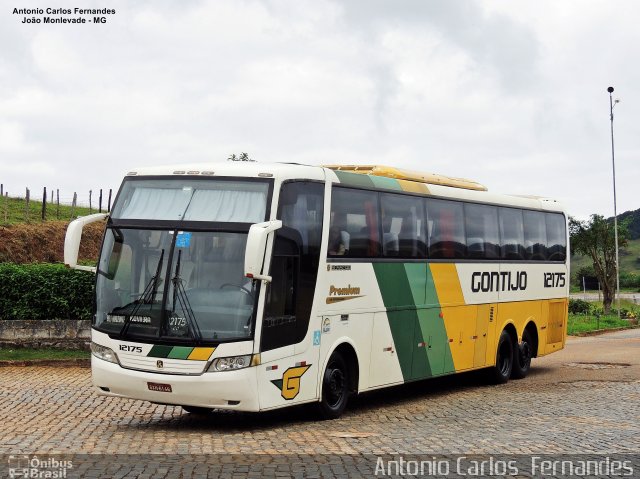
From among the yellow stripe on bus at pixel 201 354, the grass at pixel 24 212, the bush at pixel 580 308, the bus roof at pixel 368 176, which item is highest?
the grass at pixel 24 212

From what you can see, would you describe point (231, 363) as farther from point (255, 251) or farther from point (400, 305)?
point (400, 305)

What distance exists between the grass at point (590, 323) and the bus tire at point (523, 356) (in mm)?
18346

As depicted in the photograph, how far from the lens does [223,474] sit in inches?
401

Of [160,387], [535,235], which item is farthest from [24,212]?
[160,387]

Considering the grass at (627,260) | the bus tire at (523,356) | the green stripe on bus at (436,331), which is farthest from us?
the grass at (627,260)

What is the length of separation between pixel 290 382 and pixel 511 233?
350 inches

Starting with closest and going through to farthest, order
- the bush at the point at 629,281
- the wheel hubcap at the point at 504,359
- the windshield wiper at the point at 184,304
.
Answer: the windshield wiper at the point at 184,304 < the wheel hubcap at the point at 504,359 < the bush at the point at 629,281

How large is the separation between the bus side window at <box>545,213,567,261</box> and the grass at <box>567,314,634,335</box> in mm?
17015

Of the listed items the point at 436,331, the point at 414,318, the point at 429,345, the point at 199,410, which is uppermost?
the point at 414,318

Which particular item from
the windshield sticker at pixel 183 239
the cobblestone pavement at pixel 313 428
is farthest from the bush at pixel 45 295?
the windshield sticker at pixel 183 239

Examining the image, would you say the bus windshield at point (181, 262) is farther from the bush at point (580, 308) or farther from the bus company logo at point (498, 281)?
the bush at point (580, 308)

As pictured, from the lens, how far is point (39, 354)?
2297 cm

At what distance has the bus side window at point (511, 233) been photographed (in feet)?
70.4

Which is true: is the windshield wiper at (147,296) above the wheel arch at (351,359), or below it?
above
